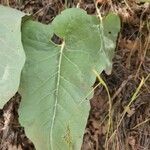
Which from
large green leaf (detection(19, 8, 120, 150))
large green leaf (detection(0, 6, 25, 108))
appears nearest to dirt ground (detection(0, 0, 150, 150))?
large green leaf (detection(19, 8, 120, 150))

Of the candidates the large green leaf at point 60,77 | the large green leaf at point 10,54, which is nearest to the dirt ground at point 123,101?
the large green leaf at point 60,77

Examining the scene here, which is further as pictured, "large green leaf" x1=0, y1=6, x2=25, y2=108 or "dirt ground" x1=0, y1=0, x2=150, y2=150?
"dirt ground" x1=0, y1=0, x2=150, y2=150

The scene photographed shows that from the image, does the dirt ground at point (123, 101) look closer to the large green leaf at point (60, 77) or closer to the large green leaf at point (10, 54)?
the large green leaf at point (60, 77)

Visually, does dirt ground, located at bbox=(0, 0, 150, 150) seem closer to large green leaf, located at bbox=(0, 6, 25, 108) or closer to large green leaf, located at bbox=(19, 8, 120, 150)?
large green leaf, located at bbox=(19, 8, 120, 150)

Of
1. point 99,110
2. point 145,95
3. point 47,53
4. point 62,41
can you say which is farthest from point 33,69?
point 145,95

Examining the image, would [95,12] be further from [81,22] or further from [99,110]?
[99,110]
